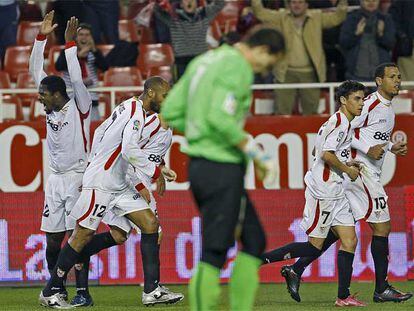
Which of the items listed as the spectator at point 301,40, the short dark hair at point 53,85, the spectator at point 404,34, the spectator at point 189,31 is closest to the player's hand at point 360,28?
the spectator at point 301,40

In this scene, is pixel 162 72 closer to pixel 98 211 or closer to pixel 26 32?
pixel 26 32

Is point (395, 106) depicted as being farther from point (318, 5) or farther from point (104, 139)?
point (104, 139)

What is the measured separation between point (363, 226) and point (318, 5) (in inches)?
194

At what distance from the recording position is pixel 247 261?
8.19 meters

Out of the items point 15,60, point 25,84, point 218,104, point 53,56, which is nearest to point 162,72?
point 53,56

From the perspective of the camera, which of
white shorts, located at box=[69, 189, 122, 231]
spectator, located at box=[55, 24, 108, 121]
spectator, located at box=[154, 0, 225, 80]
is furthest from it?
spectator, located at box=[154, 0, 225, 80]

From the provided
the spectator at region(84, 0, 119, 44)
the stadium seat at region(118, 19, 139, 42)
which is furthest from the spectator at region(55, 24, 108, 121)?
the stadium seat at region(118, 19, 139, 42)

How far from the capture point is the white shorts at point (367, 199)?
40.9ft

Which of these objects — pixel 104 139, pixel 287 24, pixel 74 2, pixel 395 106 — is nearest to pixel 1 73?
pixel 74 2

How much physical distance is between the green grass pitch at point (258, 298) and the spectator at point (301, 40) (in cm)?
368

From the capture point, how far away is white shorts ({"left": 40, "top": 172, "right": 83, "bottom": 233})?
12.3 metres

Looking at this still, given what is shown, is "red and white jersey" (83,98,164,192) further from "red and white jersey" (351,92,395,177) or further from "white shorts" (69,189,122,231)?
"red and white jersey" (351,92,395,177)

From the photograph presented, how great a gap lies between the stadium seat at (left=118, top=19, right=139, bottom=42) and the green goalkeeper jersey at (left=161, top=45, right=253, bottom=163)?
11.1m

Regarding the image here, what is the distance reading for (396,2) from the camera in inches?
711
